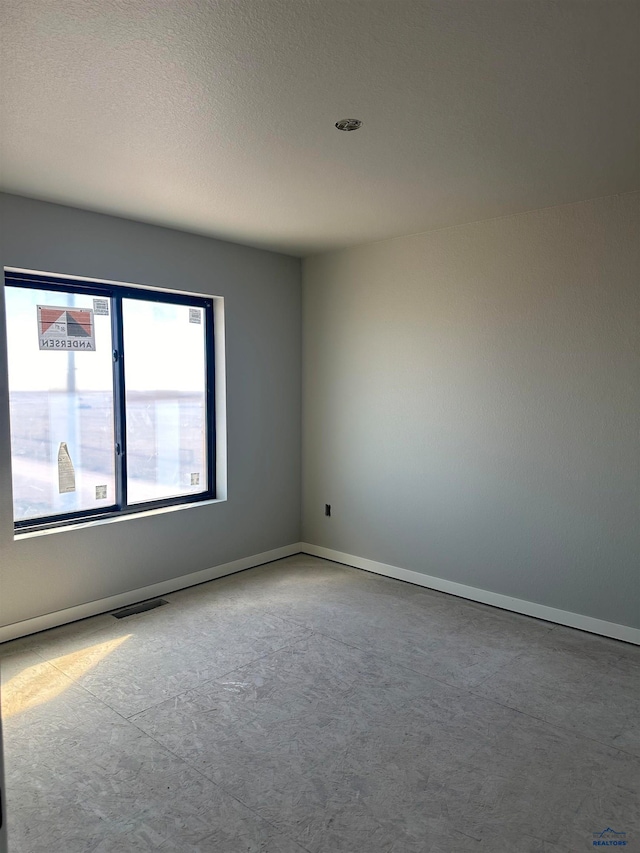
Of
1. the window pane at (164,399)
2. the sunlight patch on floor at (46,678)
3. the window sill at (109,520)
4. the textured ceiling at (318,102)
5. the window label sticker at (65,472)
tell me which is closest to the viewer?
the textured ceiling at (318,102)

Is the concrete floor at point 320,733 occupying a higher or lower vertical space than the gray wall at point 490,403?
lower

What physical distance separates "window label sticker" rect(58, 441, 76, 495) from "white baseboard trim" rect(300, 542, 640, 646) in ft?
7.18

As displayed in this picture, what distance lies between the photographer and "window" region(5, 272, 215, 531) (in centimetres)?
364

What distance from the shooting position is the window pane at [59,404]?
3.60 meters

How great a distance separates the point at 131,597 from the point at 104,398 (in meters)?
1.37

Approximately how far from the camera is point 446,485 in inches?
169

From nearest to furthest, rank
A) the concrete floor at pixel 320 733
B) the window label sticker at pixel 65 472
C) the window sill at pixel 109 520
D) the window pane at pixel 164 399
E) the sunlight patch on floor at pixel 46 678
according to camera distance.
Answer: the concrete floor at pixel 320 733
the sunlight patch on floor at pixel 46 678
the window sill at pixel 109 520
the window label sticker at pixel 65 472
the window pane at pixel 164 399

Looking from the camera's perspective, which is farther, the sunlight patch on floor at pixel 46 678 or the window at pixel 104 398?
the window at pixel 104 398

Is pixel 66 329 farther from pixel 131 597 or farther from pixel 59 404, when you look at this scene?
pixel 131 597

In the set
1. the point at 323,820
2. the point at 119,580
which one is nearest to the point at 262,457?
the point at 119,580

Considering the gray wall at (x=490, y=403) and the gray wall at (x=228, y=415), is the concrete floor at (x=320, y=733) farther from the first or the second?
the gray wall at (x=490, y=403)

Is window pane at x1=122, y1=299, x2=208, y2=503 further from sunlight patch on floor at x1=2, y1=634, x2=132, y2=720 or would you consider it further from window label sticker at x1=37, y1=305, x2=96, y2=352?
sunlight patch on floor at x1=2, y1=634, x2=132, y2=720

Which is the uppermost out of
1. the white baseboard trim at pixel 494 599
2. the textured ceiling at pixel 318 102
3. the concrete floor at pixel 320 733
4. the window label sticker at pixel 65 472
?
the textured ceiling at pixel 318 102

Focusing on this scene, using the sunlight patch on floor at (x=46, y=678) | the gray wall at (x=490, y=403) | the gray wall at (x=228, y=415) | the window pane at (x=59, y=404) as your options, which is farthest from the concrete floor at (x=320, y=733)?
the window pane at (x=59, y=404)
